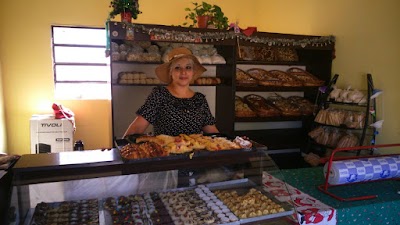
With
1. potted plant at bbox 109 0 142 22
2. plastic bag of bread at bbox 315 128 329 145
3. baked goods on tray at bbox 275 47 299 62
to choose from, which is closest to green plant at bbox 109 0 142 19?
potted plant at bbox 109 0 142 22

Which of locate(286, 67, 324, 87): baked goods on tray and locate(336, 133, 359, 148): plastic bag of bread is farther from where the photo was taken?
locate(286, 67, 324, 87): baked goods on tray

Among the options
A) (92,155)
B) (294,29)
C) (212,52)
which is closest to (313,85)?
(294,29)

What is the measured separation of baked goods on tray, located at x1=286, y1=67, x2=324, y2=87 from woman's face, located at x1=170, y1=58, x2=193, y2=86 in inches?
86.5

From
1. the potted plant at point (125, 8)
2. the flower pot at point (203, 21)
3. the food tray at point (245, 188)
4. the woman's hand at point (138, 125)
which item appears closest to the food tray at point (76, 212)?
the food tray at point (245, 188)

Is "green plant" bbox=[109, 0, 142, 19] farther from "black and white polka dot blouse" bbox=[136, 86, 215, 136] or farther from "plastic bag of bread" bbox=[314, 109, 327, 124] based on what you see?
"plastic bag of bread" bbox=[314, 109, 327, 124]

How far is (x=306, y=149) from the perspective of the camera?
3.76 m

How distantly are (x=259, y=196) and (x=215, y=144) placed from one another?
355mm

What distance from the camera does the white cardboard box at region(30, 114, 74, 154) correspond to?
4418mm

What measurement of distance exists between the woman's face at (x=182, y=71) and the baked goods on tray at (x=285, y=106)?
2053 millimetres

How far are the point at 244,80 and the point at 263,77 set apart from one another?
30cm

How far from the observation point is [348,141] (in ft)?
10.5

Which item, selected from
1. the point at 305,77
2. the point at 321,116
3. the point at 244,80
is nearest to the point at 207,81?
the point at 244,80

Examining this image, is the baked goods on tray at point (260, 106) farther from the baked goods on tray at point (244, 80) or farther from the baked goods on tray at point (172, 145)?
the baked goods on tray at point (172, 145)

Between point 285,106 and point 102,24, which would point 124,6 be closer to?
point 102,24
